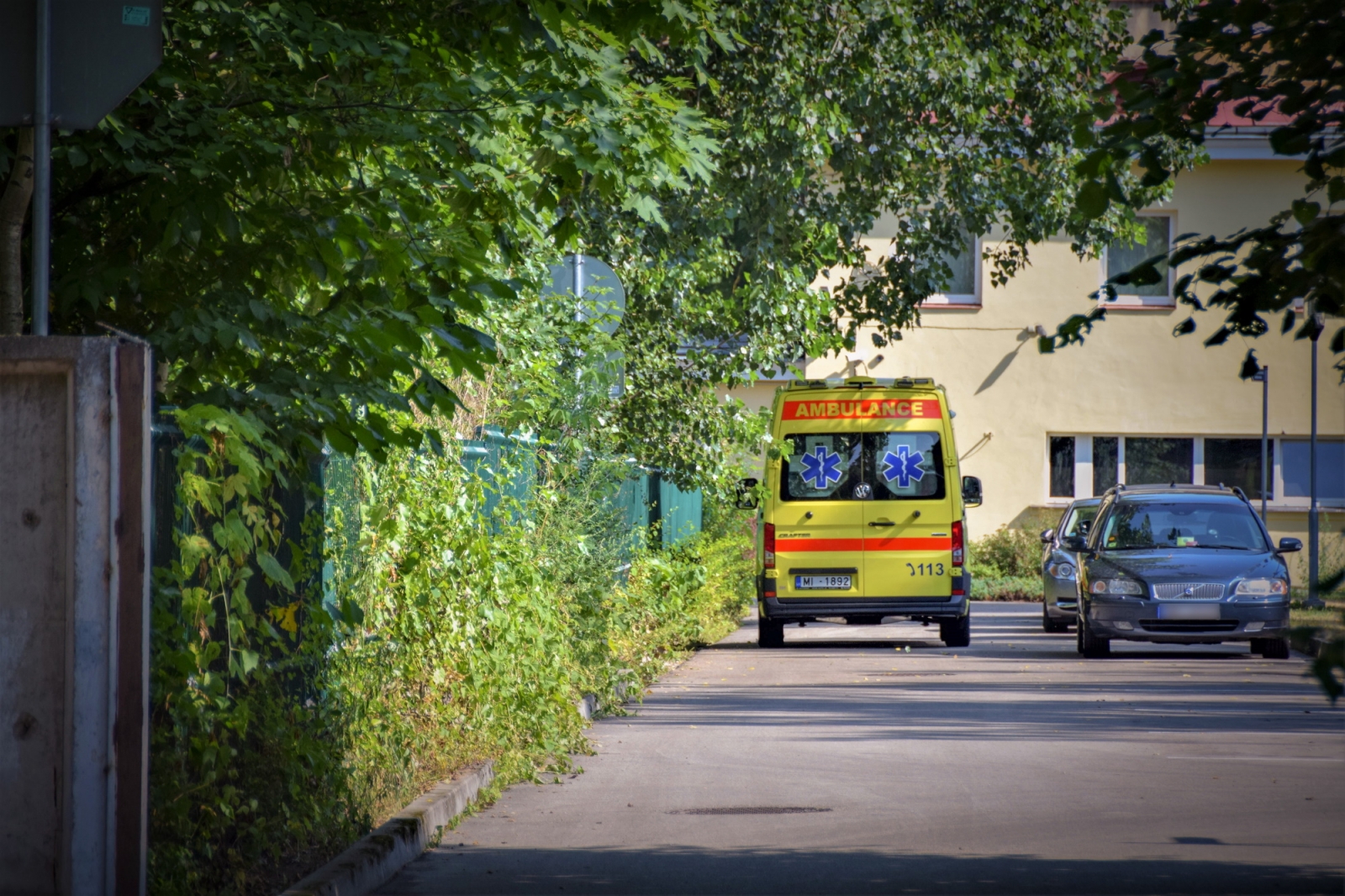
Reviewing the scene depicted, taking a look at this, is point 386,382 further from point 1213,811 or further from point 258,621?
point 1213,811

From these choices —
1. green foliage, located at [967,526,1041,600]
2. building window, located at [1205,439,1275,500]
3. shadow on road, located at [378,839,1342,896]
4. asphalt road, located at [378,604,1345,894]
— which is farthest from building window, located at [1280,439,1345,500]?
shadow on road, located at [378,839,1342,896]

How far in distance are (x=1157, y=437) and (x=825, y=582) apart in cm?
1762

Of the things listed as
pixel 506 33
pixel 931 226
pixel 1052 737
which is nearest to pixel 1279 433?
pixel 931 226

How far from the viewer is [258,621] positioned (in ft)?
20.7

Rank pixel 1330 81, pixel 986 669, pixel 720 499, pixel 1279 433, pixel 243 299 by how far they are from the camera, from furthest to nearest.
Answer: pixel 1279 433 < pixel 720 499 < pixel 986 669 < pixel 243 299 < pixel 1330 81

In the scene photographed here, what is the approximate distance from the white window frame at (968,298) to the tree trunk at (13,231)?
1108 inches

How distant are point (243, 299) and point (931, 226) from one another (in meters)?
14.8

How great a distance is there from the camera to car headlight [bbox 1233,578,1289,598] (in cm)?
1673

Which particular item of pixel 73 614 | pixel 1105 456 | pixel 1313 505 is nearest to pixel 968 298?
pixel 1105 456

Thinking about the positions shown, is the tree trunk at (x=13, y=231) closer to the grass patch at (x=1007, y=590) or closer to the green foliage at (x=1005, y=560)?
the grass patch at (x=1007, y=590)

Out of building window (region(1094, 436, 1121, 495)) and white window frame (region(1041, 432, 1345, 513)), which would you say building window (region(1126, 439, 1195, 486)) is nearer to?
white window frame (region(1041, 432, 1345, 513))

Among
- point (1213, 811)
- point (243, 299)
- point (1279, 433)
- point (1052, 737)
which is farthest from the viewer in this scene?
point (1279, 433)

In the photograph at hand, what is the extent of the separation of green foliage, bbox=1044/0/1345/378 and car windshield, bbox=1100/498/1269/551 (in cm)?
1325

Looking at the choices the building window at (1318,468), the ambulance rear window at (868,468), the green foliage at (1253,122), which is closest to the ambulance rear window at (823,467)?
the ambulance rear window at (868,468)
